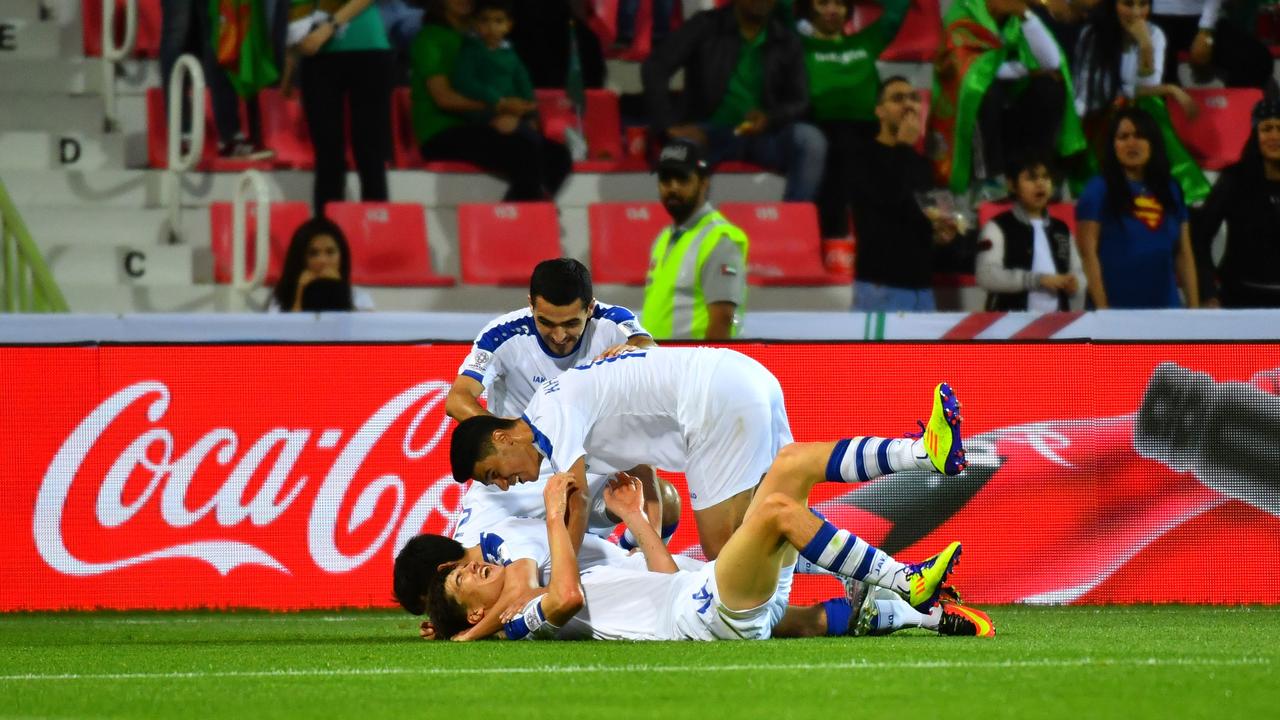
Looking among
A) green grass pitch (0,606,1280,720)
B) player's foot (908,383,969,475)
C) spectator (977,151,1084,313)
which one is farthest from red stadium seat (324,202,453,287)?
player's foot (908,383,969,475)

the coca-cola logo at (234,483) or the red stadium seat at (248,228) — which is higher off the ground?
the red stadium seat at (248,228)

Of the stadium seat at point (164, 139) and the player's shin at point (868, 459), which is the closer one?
the player's shin at point (868, 459)

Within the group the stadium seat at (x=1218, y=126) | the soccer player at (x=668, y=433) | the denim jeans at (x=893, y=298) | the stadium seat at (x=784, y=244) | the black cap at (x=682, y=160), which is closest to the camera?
the soccer player at (x=668, y=433)

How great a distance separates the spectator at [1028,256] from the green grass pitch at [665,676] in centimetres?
344

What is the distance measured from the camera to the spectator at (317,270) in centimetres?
1118

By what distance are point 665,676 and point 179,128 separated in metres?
7.84

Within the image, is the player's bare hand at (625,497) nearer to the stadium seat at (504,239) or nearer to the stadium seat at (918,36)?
the stadium seat at (504,239)

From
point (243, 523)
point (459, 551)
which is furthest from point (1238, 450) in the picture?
point (243, 523)

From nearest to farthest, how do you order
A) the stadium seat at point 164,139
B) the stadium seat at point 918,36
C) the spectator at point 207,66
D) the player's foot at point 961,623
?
the player's foot at point 961,623 < the spectator at point 207,66 < the stadium seat at point 164,139 < the stadium seat at point 918,36

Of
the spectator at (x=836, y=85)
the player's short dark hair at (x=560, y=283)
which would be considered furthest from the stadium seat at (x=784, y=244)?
the player's short dark hair at (x=560, y=283)

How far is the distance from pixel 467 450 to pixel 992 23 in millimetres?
7047

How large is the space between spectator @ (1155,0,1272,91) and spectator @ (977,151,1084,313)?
3.85 m

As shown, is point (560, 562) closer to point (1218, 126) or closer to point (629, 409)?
point (629, 409)

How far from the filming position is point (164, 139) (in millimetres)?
14312
